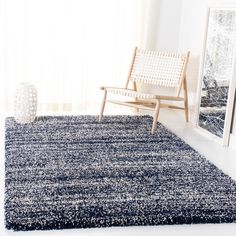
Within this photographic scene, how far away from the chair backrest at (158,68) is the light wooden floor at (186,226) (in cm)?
44

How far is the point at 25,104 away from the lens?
4414 millimetres

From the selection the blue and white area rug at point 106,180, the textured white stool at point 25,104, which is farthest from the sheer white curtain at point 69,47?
the blue and white area rug at point 106,180

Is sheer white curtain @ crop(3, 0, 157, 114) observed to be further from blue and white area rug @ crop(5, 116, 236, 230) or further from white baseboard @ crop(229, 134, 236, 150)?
Result: white baseboard @ crop(229, 134, 236, 150)

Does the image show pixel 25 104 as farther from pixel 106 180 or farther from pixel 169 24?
pixel 169 24

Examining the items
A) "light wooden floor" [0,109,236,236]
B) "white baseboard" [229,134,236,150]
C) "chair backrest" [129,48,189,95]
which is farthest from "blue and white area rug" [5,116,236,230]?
"chair backrest" [129,48,189,95]

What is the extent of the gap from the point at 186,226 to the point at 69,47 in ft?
9.73

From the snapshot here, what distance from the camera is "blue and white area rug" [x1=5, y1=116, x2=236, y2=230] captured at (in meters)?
2.54

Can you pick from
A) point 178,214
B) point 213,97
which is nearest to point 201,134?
point 213,97

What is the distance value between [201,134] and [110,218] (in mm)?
2161

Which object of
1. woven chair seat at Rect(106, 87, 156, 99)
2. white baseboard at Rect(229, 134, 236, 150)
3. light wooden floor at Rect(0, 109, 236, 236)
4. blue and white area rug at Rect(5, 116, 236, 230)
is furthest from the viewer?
woven chair seat at Rect(106, 87, 156, 99)

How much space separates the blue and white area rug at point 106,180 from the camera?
254 centimetres

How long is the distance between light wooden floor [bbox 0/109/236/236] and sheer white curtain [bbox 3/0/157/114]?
661 millimetres

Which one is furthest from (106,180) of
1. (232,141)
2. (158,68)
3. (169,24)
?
(169,24)

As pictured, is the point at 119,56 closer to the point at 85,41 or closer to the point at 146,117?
the point at 85,41
